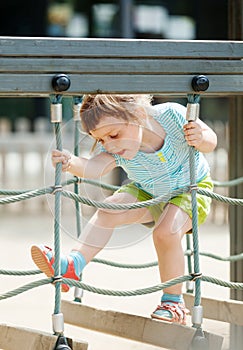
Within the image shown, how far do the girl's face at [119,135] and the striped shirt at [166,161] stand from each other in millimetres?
112

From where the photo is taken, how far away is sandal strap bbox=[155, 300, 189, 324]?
3777 mm

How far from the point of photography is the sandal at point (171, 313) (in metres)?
3.74

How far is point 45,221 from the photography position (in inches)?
423

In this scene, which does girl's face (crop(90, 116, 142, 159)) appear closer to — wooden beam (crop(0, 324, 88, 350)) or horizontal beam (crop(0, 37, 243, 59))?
horizontal beam (crop(0, 37, 243, 59))

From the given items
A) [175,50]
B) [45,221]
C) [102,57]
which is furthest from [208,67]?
[45,221]

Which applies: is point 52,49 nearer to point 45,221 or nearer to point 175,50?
point 175,50

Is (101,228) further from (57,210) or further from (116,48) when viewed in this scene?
(116,48)

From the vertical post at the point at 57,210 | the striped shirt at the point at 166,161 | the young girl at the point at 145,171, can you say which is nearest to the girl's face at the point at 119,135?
the young girl at the point at 145,171

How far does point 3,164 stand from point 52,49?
850 cm

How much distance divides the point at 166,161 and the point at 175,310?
1.85ft

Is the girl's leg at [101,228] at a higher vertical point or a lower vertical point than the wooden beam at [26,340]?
higher

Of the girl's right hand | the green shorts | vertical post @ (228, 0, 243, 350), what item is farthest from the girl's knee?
vertical post @ (228, 0, 243, 350)

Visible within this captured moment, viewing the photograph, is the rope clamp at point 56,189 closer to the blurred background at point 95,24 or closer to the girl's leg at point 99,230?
the girl's leg at point 99,230

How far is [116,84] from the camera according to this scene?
329 centimetres
